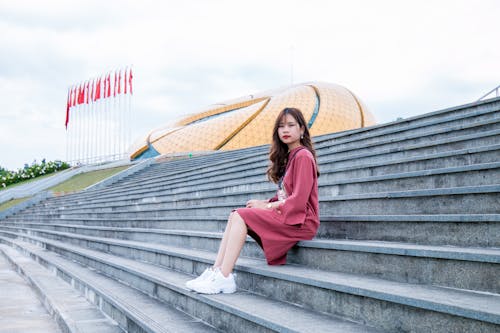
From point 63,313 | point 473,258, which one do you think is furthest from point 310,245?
point 63,313

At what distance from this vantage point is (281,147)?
3.33 m

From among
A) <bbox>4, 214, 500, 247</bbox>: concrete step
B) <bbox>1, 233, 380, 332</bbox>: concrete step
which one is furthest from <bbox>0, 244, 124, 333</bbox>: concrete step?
<bbox>4, 214, 500, 247</bbox>: concrete step

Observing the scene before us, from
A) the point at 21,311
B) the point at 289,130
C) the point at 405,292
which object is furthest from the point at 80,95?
the point at 405,292

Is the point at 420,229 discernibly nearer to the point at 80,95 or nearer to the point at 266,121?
the point at 266,121

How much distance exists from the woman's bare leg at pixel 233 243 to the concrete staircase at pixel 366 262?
155mm

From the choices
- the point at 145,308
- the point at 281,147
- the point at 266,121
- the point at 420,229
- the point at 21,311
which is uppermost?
the point at 266,121

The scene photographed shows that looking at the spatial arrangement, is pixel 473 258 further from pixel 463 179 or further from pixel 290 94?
pixel 290 94

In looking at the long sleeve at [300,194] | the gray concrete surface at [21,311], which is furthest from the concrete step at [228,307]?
the gray concrete surface at [21,311]

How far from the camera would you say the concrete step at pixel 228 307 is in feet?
6.91

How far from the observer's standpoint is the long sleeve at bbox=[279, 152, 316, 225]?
2898 mm

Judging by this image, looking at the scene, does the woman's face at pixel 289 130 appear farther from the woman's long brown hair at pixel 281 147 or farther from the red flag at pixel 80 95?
the red flag at pixel 80 95

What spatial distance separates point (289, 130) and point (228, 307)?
1284 millimetres

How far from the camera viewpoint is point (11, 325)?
3.79 metres

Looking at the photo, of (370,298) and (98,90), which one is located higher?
(98,90)
